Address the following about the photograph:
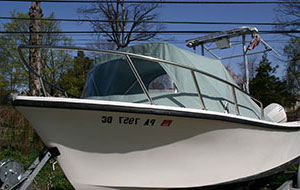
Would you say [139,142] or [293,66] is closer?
[139,142]

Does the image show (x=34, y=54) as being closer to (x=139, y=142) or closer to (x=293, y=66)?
(x=139, y=142)

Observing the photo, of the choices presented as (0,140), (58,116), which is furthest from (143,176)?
(0,140)

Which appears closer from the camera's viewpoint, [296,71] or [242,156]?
[242,156]

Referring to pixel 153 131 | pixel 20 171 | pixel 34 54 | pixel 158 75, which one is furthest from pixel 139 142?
pixel 34 54

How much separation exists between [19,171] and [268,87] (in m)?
22.3

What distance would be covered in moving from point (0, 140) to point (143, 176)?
644 centimetres

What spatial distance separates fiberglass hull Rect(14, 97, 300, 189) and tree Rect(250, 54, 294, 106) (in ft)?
59.7

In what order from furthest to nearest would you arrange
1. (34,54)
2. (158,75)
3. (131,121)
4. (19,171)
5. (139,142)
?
(34,54) < (158,75) < (19,171) < (139,142) < (131,121)

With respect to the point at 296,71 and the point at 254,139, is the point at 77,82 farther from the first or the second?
the point at 254,139

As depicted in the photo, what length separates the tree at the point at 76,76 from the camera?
23.8 metres

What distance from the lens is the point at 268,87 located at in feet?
73.4

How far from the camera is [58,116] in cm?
299

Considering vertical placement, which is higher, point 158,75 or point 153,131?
point 158,75

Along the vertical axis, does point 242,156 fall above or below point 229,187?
above
